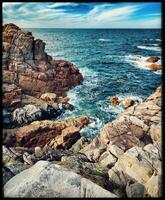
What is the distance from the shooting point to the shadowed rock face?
11.4m

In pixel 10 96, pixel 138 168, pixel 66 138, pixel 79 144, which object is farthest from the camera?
pixel 79 144

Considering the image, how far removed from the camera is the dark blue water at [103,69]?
36.7ft

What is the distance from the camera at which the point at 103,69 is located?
11.5 meters

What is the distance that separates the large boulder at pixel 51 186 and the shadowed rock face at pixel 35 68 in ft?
10.2

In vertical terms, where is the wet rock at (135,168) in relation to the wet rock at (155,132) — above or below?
below

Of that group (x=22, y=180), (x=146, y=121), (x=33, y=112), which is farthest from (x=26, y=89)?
(x=146, y=121)

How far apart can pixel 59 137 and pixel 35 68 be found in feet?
8.87

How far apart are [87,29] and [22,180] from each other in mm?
5729

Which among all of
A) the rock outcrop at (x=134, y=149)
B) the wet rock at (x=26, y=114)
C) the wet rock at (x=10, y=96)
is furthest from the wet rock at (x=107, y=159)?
the wet rock at (x=10, y=96)

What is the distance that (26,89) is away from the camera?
11.8 metres

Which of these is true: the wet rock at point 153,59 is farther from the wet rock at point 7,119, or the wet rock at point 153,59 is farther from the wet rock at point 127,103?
the wet rock at point 7,119

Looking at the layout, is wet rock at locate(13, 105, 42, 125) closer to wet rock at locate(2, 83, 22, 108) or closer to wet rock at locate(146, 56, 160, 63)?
wet rock at locate(2, 83, 22, 108)

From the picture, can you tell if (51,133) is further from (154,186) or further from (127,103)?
(154,186)

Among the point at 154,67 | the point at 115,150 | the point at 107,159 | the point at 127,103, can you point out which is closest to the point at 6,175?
the point at 107,159
